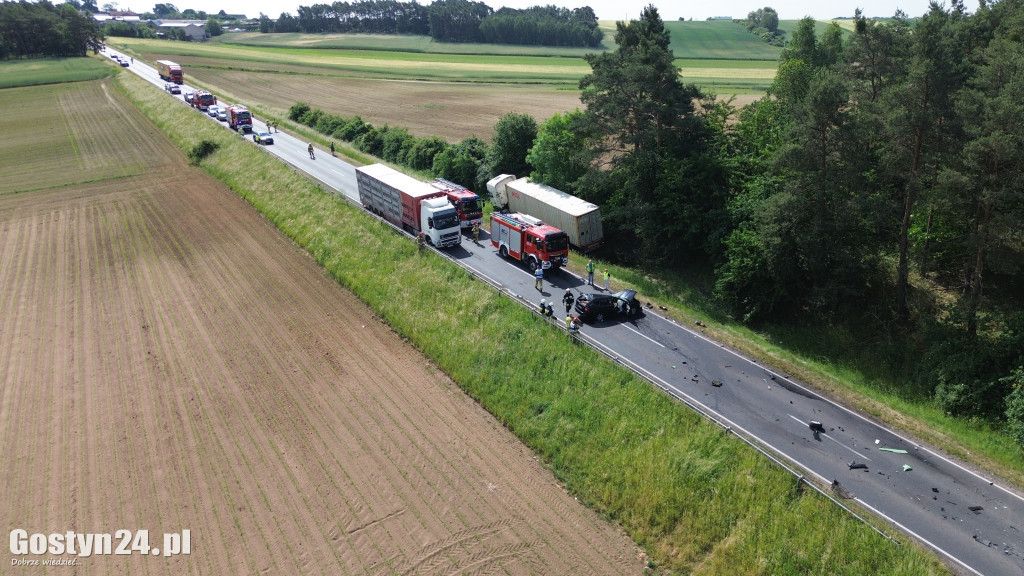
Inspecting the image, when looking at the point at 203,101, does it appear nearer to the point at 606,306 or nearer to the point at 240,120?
the point at 240,120

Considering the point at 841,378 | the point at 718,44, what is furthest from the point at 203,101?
the point at 718,44

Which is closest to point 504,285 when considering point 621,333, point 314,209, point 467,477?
point 621,333

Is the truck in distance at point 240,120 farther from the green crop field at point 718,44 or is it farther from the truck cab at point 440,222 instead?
the green crop field at point 718,44

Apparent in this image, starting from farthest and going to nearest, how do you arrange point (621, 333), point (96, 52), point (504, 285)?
point (96, 52) → point (504, 285) → point (621, 333)

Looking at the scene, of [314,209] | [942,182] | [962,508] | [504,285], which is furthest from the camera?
[314,209]

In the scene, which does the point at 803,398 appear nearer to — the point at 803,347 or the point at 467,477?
the point at 803,347
